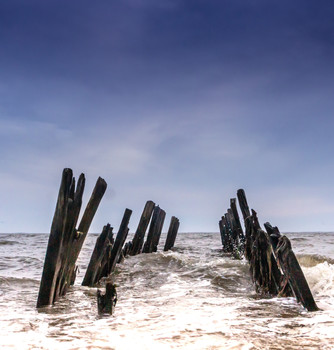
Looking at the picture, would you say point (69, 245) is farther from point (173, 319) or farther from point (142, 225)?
point (142, 225)

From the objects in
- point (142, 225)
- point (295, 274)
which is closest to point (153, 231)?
point (142, 225)

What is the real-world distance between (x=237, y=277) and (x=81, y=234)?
13.7 ft

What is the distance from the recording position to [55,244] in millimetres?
4777

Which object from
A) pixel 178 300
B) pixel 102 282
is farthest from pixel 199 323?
pixel 102 282

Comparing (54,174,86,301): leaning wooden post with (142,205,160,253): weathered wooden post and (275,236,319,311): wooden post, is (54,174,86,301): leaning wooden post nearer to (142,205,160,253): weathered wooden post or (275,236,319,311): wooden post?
(275,236,319,311): wooden post

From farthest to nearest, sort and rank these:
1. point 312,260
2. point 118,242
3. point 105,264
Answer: point 312,260
point 118,242
point 105,264

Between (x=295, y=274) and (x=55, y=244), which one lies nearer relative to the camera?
(x=295, y=274)

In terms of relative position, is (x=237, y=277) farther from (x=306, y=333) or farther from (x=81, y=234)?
(x=306, y=333)

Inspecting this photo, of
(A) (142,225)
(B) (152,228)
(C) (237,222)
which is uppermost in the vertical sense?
(C) (237,222)

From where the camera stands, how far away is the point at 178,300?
5.73m

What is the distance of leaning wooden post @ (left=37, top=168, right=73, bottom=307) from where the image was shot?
479 cm

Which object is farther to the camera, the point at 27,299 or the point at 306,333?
the point at 27,299

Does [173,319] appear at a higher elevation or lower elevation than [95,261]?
lower

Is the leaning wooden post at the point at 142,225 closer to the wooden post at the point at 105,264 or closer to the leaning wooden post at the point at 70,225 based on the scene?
the wooden post at the point at 105,264
